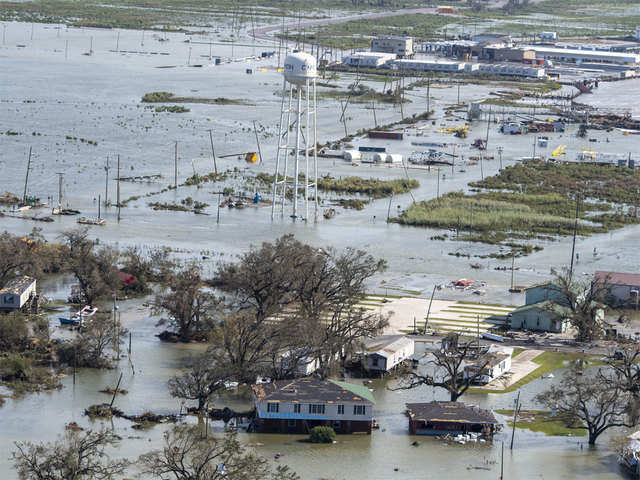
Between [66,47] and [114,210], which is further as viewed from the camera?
[66,47]

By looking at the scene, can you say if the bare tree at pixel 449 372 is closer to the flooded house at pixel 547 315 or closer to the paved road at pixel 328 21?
the flooded house at pixel 547 315

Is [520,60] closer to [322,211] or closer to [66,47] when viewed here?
[66,47]

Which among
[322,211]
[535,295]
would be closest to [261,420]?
[535,295]

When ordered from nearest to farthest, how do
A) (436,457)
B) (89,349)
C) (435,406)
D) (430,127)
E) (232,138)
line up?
(436,457) < (435,406) < (89,349) < (232,138) < (430,127)

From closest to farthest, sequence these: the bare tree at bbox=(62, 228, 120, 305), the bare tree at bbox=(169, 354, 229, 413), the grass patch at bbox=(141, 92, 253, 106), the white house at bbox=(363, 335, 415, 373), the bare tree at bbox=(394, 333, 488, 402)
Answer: the bare tree at bbox=(169, 354, 229, 413)
the bare tree at bbox=(394, 333, 488, 402)
the white house at bbox=(363, 335, 415, 373)
the bare tree at bbox=(62, 228, 120, 305)
the grass patch at bbox=(141, 92, 253, 106)

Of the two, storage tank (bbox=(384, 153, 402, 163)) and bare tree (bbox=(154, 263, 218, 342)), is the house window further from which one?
storage tank (bbox=(384, 153, 402, 163))

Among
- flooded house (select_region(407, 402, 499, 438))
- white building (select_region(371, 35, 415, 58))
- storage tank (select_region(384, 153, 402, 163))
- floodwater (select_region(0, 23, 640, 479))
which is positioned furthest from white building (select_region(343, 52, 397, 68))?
flooded house (select_region(407, 402, 499, 438))

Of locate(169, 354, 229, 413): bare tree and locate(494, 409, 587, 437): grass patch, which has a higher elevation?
locate(169, 354, 229, 413): bare tree

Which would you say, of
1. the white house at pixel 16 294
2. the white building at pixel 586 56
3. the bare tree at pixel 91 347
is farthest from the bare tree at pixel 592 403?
the white building at pixel 586 56
